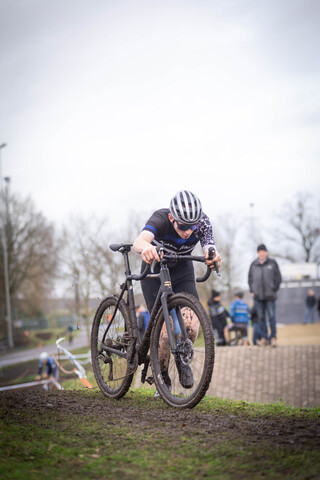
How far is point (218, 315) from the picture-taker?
14398mm

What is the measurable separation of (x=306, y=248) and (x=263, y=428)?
6437 cm

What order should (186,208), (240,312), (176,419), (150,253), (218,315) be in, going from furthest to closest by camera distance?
(240,312)
(218,315)
(186,208)
(150,253)
(176,419)

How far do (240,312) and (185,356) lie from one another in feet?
32.7

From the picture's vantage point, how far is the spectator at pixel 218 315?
14.4 metres

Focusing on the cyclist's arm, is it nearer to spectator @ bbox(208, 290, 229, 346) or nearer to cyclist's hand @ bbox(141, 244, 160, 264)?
cyclist's hand @ bbox(141, 244, 160, 264)

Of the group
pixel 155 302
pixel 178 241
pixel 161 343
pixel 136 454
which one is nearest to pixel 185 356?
pixel 161 343

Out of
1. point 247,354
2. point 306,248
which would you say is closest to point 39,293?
point 306,248

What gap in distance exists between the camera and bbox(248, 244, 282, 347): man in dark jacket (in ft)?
42.8

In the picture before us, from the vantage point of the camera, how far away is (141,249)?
5.01 meters

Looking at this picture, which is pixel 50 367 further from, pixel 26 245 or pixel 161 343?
pixel 26 245

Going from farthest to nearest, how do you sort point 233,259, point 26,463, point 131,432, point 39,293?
point 39,293, point 233,259, point 131,432, point 26,463

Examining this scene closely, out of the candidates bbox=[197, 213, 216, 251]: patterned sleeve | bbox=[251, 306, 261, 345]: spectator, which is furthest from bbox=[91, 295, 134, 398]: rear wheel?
bbox=[251, 306, 261, 345]: spectator

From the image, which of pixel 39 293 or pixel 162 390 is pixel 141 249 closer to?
pixel 162 390

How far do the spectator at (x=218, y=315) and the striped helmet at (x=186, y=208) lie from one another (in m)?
9.38
